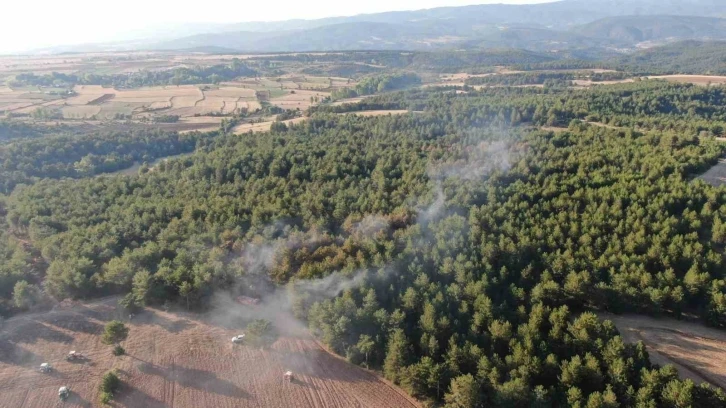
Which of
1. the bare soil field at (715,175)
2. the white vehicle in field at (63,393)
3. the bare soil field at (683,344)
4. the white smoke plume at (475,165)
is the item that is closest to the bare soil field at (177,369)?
the white vehicle in field at (63,393)

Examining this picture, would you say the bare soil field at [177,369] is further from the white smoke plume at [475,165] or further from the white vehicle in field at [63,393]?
the white smoke plume at [475,165]

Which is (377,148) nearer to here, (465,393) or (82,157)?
(465,393)

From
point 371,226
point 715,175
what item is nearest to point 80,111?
point 371,226

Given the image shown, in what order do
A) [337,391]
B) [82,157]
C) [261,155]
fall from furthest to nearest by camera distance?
[82,157] < [261,155] < [337,391]

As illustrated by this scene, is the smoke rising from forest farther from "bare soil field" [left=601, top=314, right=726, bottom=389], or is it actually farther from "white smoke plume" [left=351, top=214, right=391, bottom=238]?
"bare soil field" [left=601, top=314, right=726, bottom=389]

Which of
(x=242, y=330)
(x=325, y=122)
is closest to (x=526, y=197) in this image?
(x=242, y=330)

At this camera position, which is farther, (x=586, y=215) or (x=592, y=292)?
(x=586, y=215)

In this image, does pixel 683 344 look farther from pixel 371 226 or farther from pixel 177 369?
pixel 177 369
